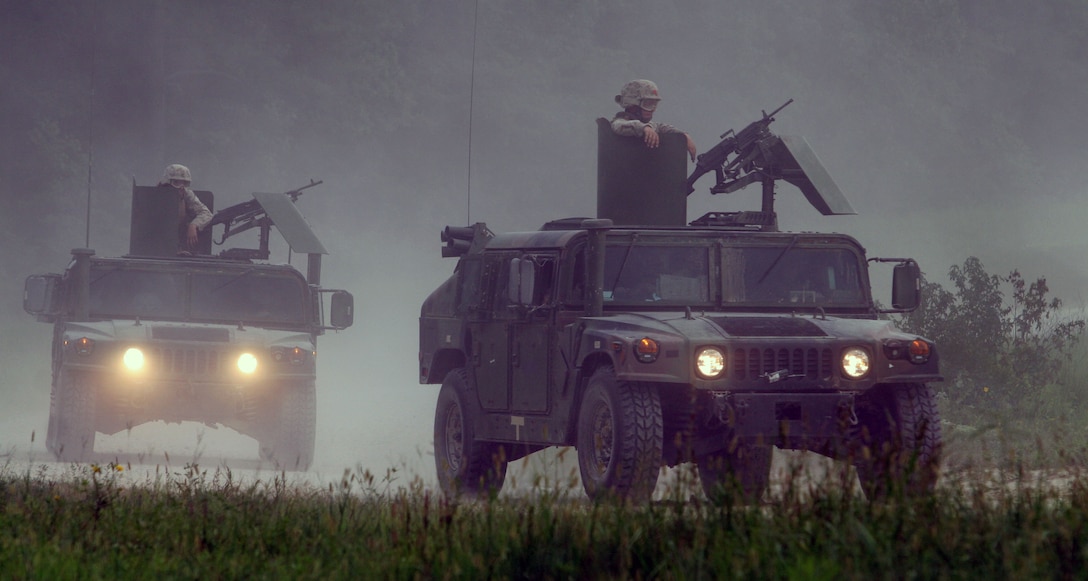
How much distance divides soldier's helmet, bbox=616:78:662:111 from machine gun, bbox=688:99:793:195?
696 mm

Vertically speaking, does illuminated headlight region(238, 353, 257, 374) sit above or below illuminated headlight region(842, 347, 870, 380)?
above

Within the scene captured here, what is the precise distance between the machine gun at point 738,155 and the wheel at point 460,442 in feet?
7.65

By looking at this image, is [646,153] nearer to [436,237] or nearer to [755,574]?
[755,574]

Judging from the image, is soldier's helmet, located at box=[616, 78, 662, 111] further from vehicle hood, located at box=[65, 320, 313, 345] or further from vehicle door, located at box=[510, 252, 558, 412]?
vehicle hood, located at box=[65, 320, 313, 345]

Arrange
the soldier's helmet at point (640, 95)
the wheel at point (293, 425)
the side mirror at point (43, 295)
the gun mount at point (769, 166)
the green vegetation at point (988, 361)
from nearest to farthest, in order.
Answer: the soldier's helmet at point (640, 95) → the gun mount at point (769, 166) → the wheel at point (293, 425) → the side mirror at point (43, 295) → the green vegetation at point (988, 361)

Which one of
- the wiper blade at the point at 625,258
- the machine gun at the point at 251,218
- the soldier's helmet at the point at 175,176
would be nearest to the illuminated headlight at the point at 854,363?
the wiper blade at the point at 625,258

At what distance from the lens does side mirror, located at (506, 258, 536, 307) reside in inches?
402

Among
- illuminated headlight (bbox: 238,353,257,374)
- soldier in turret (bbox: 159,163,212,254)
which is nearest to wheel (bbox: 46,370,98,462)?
illuminated headlight (bbox: 238,353,257,374)

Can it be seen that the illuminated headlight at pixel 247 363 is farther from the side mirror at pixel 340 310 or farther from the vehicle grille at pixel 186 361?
the side mirror at pixel 340 310

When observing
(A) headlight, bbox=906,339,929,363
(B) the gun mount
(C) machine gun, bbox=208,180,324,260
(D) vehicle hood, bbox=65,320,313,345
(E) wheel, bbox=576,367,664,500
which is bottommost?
(E) wheel, bbox=576,367,664,500

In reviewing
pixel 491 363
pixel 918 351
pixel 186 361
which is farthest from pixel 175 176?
pixel 918 351

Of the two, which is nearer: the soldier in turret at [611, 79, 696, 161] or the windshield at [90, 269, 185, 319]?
the soldier in turret at [611, 79, 696, 161]

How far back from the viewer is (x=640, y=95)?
39.3ft

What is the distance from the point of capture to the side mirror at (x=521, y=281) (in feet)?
33.5
